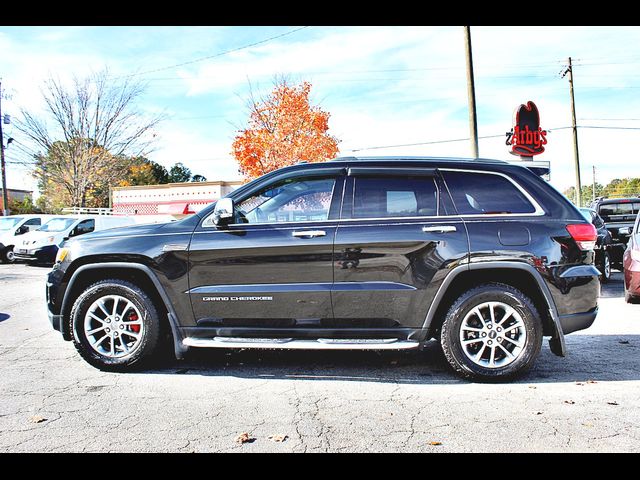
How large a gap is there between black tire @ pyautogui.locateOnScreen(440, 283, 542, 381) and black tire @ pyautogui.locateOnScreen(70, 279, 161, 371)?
2622 millimetres

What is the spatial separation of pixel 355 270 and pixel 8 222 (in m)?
19.0

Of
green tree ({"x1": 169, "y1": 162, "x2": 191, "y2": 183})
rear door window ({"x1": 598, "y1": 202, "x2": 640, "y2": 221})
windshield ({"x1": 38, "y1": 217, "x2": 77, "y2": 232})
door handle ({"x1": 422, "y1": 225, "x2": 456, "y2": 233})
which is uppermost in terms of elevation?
green tree ({"x1": 169, "y1": 162, "x2": 191, "y2": 183})

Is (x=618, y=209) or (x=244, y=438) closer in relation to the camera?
(x=244, y=438)

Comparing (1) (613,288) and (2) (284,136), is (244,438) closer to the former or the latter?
(1) (613,288)

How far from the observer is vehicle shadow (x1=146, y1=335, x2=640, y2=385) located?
4680 millimetres

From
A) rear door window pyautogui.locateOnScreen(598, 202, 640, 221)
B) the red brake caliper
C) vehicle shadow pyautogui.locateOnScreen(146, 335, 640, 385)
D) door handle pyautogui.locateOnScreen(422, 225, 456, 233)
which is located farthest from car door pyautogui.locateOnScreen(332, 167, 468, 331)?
rear door window pyautogui.locateOnScreen(598, 202, 640, 221)

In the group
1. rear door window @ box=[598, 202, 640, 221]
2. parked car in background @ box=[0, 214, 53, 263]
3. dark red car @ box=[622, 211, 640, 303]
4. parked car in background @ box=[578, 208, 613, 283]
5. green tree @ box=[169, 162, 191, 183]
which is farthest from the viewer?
green tree @ box=[169, 162, 191, 183]

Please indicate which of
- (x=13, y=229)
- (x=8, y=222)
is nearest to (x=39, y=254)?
(x=13, y=229)

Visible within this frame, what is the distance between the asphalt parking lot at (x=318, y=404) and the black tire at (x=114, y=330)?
4.8 inches

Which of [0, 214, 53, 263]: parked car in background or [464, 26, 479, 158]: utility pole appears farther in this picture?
[0, 214, 53, 263]: parked car in background

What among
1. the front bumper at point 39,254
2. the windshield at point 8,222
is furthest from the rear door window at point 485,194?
the windshield at point 8,222

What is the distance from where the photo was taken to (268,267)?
4645mm

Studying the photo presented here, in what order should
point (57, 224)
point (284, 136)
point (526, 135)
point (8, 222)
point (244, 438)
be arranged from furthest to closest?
1. point (284, 136)
2. point (8, 222)
3. point (57, 224)
4. point (526, 135)
5. point (244, 438)

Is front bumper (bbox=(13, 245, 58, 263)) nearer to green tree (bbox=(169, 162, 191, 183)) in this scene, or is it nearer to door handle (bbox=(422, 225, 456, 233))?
door handle (bbox=(422, 225, 456, 233))
